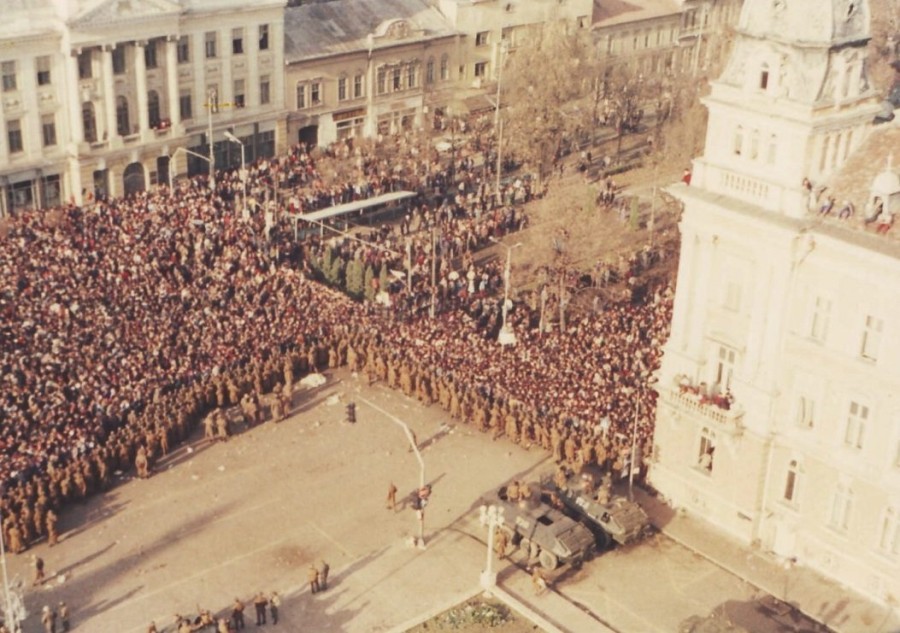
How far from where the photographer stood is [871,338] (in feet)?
130

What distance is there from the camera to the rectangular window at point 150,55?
7506 cm

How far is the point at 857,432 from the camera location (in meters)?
41.0

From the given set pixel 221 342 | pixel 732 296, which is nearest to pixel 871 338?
pixel 732 296

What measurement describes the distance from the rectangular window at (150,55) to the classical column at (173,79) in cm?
80

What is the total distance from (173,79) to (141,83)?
2.56 metres

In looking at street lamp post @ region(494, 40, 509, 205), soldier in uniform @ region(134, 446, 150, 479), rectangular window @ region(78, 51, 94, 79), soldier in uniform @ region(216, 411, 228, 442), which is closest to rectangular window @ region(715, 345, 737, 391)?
soldier in uniform @ region(216, 411, 228, 442)

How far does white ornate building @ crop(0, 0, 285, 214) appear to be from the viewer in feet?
229

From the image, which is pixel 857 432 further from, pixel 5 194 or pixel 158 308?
pixel 5 194

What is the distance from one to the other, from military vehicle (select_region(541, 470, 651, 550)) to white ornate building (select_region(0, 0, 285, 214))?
132 ft

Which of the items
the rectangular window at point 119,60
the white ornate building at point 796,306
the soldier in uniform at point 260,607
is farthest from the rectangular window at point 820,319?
the rectangular window at point 119,60

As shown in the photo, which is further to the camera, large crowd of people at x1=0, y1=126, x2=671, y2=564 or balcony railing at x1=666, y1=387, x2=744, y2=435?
large crowd of people at x1=0, y1=126, x2=671, y2=564

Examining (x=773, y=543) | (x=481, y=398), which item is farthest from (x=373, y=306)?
(x=773, y=543)

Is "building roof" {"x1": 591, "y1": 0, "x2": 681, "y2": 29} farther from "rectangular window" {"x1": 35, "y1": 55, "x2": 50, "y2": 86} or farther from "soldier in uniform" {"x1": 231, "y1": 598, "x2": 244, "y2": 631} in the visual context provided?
"soldier in uniform" {"x1": 231, "y1": 598, "x2": 244, "y2": 631}

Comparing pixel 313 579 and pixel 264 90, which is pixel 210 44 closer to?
pixel 264 90
